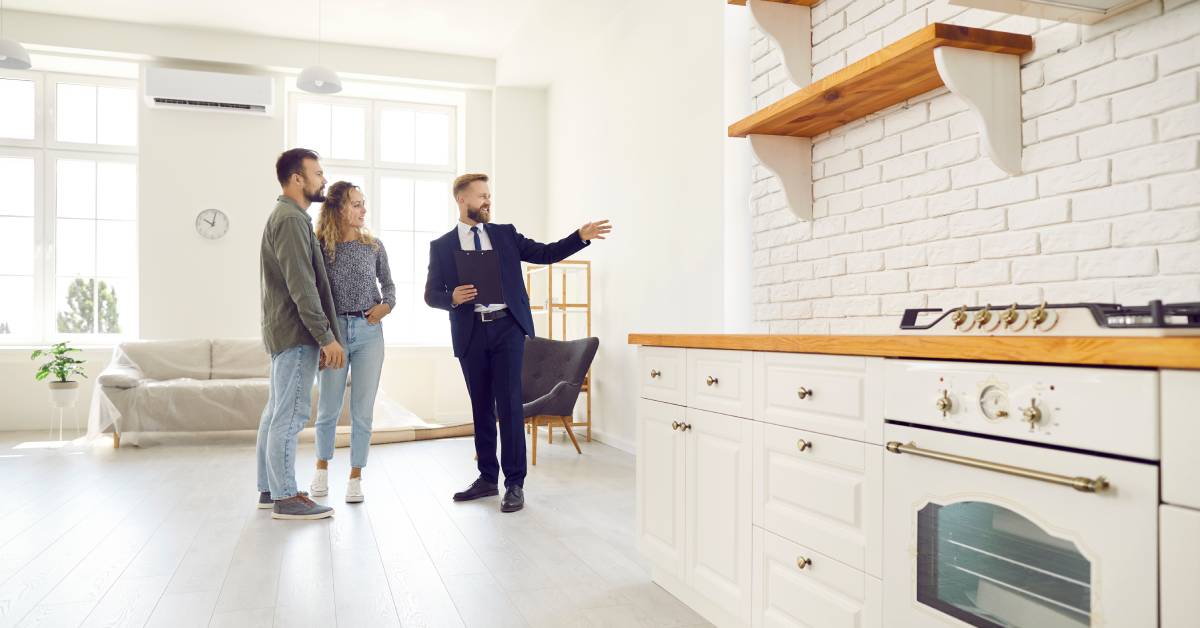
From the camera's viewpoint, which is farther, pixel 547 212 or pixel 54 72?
pixel 547 212

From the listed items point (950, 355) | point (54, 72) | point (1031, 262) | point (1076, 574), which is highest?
point (54, 72)

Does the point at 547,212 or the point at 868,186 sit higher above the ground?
the point at 547,212

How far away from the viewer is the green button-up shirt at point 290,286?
10.3ft

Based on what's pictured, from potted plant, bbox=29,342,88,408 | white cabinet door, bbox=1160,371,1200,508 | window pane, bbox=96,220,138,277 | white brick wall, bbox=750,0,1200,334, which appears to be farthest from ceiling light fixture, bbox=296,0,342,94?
white cabinet door, bbox=1160,371,1200,508

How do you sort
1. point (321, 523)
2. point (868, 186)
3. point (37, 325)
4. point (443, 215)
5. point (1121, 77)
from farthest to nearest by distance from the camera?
point (443, 215)
point (37, 325)
point (321, 523)
point (868, 186)
point (1121, 77)

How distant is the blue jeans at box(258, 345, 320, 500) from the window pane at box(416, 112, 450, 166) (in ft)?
15.8

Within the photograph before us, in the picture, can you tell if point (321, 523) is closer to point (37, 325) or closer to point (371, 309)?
point (371, 309)

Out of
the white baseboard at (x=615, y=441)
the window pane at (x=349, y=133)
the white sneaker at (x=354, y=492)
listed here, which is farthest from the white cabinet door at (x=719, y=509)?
the window pane at (x=349, y=133)

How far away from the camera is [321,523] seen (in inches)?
128

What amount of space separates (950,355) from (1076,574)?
36 cm

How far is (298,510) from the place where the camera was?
3277 mm

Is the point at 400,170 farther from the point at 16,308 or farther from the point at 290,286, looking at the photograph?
the point at 290,286

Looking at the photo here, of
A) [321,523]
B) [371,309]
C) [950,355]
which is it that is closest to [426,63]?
[371,309]

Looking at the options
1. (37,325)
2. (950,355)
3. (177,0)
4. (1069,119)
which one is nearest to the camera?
(950,355)
